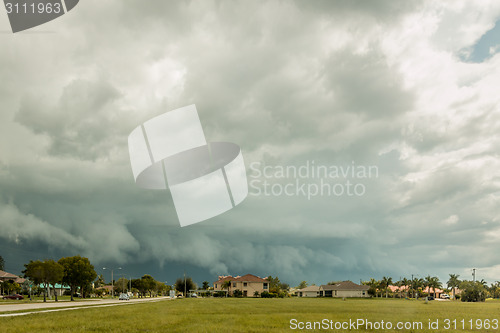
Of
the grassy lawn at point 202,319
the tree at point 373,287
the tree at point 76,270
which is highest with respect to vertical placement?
the grassy lawn at point 202,319

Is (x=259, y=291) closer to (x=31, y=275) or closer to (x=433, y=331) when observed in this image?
(x=31, y=275)

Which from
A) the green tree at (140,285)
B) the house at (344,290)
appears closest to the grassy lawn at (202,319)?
the house at (344,290)

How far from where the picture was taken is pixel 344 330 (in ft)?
71.4

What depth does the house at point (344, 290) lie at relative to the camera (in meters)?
160

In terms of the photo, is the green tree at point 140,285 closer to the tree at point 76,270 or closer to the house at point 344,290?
the house at point 344,290

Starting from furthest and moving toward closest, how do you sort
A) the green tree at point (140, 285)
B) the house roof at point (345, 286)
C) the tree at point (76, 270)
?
the green tree at point (140, 285)
the house roof at point (345, 286)
the tree at point (76, 270)

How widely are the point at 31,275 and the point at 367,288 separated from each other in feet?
426

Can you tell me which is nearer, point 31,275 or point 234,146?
point 234,146

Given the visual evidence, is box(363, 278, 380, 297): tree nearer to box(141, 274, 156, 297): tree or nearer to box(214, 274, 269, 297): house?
box(214, 274, 269, 297): house

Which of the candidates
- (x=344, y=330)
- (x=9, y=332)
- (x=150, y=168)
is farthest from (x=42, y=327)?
(x=344, y=330)

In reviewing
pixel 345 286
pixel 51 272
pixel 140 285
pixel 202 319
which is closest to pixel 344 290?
pixel 345 286

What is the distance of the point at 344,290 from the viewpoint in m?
160

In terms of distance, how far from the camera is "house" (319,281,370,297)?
160 m

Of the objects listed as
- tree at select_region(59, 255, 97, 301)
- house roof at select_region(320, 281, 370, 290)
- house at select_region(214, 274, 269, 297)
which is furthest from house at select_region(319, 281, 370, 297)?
tree at select_region(59, 255, 97, 301)
